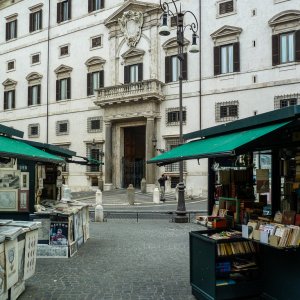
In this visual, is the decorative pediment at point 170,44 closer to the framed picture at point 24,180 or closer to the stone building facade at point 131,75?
the stone building facade at point 131,75

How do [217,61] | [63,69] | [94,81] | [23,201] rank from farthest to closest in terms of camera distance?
1. [63,69]
2. [94,81]
3. [217,61]
4. [23,201]

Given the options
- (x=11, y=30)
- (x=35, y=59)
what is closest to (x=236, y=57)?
(x=35, y=59)

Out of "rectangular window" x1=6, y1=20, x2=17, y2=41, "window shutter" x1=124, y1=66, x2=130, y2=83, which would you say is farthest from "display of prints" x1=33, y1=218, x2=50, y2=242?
"rectangular window" x1=6, y1=20, x2=17, y2=41

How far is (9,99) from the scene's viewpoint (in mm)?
37969

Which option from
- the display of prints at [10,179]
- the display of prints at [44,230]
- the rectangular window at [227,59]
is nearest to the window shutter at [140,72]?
the rectangular window at [227,59]

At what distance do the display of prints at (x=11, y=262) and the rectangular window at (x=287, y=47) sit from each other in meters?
21.2

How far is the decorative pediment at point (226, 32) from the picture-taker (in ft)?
82.5

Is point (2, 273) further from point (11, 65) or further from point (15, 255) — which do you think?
point (11, 65)

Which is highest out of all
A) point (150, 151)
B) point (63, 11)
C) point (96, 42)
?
point (63, 11)

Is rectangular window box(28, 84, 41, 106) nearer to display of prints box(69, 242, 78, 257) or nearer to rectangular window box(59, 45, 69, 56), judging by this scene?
rectangular window box(59, 45, 69, 56)

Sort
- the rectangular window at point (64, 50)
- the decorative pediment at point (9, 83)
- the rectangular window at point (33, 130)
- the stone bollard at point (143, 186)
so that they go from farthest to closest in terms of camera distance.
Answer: the decorative pediment at point (9, 83) < the rectangular window at point (33, 130) < the rectangular window at point (64, 50) < the stone bollard at point (143, 186)

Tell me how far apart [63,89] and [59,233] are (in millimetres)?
26514

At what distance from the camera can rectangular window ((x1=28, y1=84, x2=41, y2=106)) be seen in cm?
3550

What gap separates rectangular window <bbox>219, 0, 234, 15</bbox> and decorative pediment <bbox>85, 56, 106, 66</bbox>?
9956 mm
